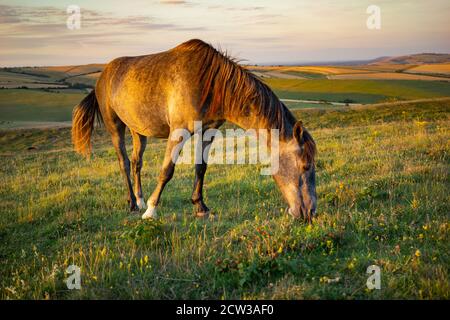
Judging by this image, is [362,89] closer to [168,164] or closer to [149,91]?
[149,91]

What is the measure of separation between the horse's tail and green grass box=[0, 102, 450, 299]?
1184 millimetres

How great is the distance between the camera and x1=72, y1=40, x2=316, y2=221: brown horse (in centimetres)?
585

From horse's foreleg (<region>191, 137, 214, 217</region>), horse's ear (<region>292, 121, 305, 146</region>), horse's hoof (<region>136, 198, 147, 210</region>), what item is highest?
horse's ear (<region>292, 121, 305, 146</region>)

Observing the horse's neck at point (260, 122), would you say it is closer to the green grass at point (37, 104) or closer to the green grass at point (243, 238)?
the green grass at point (243, 238)

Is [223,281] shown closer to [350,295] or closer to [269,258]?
[269,258]

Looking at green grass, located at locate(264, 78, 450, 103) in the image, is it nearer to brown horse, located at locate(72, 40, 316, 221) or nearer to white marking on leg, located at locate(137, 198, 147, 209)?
white marking on leg, located at locate(137, 198, 147, 209)

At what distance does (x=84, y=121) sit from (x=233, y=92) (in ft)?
15.3

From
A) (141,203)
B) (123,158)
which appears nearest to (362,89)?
(123,158)

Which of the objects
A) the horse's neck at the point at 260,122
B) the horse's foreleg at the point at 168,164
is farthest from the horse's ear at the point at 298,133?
the horse's foreleg at the point at 168,164

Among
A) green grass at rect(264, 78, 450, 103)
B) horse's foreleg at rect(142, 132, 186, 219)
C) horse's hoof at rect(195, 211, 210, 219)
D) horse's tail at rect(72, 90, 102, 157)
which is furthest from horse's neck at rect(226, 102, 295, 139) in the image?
green grass at rect(264, 78, 450, 103)

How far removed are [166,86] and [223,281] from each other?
3920 mm

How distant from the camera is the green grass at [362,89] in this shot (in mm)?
41694

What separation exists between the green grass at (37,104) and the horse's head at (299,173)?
4054 centimetres

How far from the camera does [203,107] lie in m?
6.40
